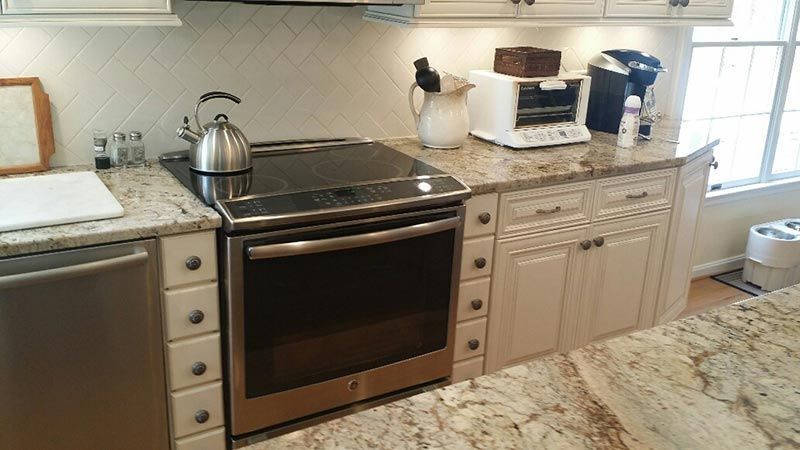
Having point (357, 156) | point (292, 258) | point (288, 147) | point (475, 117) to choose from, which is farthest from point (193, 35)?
point (475, 117)

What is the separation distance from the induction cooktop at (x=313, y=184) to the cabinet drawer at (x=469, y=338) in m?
0.52

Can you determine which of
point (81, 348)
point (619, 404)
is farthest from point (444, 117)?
point (619, 404)

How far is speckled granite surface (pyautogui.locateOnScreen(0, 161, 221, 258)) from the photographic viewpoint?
5.87 feet

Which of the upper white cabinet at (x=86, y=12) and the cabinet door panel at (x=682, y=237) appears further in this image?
the cabinet door panel at (x=682, y=237)

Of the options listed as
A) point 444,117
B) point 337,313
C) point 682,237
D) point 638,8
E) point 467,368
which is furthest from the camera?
point 682,237

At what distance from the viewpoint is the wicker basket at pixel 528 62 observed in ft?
9.25

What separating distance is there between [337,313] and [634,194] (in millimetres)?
1322

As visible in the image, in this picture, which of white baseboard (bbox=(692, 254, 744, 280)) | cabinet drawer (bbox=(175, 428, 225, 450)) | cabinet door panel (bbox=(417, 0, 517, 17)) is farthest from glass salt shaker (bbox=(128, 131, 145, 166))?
white baseboard (bbox=(692, 254, 744, 280))

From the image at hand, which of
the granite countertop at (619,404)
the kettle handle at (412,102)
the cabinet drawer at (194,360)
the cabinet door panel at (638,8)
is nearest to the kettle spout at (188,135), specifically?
the cabinet drawer at (194,360)

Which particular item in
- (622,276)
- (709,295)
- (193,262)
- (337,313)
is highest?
(193,262)

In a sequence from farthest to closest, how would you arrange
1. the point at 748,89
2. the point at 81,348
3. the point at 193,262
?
the point at 748,89 → the point at 193,262 → the point at 81,348

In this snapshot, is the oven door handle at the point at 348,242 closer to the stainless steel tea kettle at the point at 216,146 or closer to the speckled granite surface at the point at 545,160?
the speckled granite surface at the point at 545,160

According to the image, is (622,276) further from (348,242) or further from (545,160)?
(348,242)

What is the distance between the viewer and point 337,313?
7.29ft
